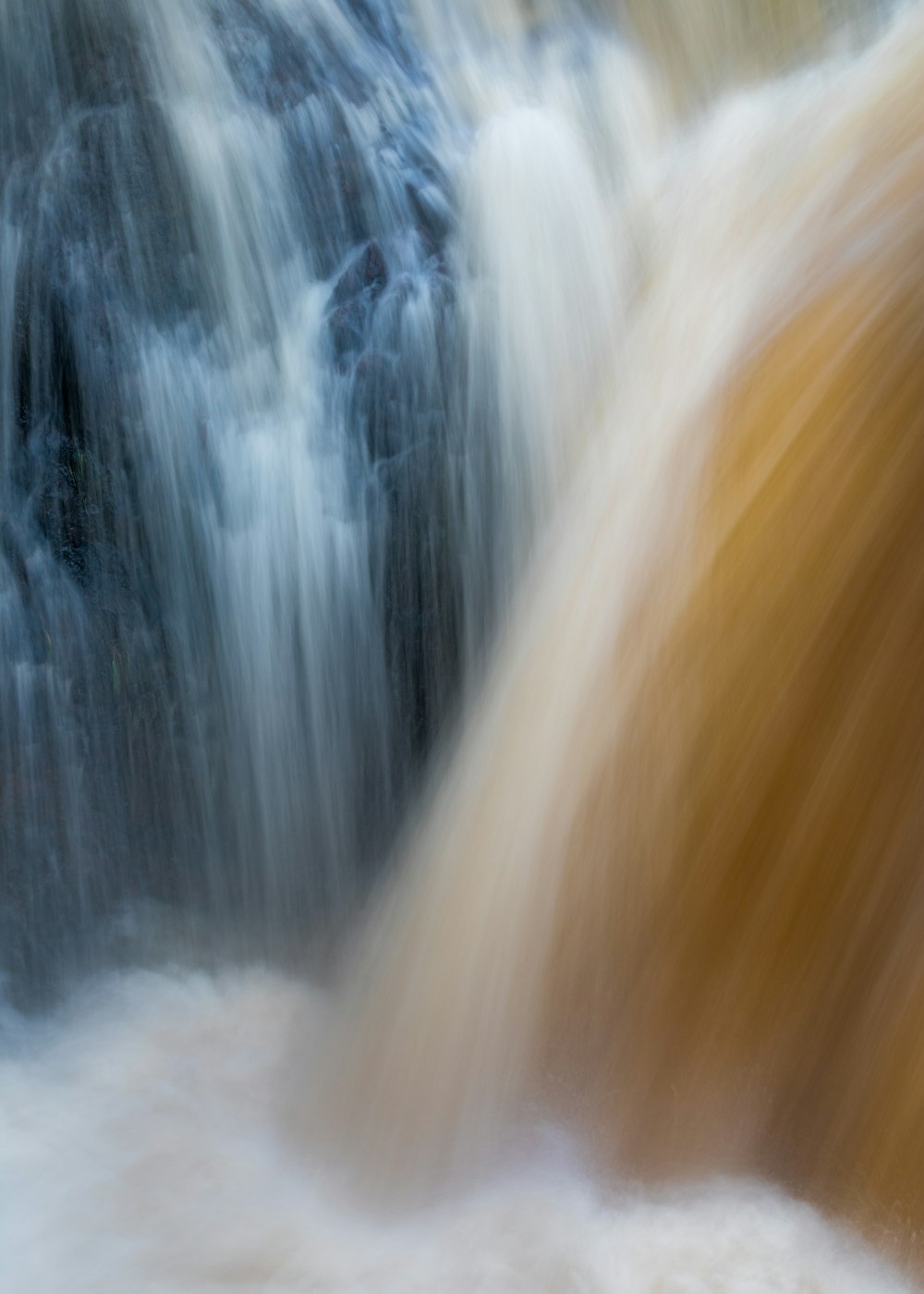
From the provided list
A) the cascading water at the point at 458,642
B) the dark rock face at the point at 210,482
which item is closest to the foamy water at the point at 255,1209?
the cascading water at the point at 458,642

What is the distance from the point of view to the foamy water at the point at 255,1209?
1.88 m

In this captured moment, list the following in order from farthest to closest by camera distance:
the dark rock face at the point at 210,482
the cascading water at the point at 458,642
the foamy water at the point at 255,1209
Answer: the dark rock face at the point at 210,482 < the cascading water at the point at 458,642 < the foamy water at the point at 255,1209

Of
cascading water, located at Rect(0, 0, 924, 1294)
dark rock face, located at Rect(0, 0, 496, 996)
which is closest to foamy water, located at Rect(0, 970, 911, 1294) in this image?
cascading water, located at Rect(0, 0, 924, 1294)

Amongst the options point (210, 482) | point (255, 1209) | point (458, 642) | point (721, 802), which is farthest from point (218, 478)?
point (255, 1209)

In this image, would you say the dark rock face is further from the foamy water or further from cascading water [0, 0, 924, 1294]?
the foamy water

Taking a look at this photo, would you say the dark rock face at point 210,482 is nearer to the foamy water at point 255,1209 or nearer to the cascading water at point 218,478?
the cascading water at point 218,478

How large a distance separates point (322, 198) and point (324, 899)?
1609 millimetres

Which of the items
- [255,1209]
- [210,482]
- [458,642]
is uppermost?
[210,482]

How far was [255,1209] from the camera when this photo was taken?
7.19 feet

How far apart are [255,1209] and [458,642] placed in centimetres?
125

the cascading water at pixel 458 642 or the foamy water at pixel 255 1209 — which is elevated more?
the cascading water at pixel 458 642

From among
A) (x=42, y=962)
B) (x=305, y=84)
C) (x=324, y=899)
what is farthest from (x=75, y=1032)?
(x=305, y=84)

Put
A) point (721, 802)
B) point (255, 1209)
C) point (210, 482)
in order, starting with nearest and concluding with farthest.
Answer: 1. point (721, 802)
2. point (255, 1209)
3. point (210, 482)

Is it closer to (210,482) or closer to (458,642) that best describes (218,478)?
(210,482)
